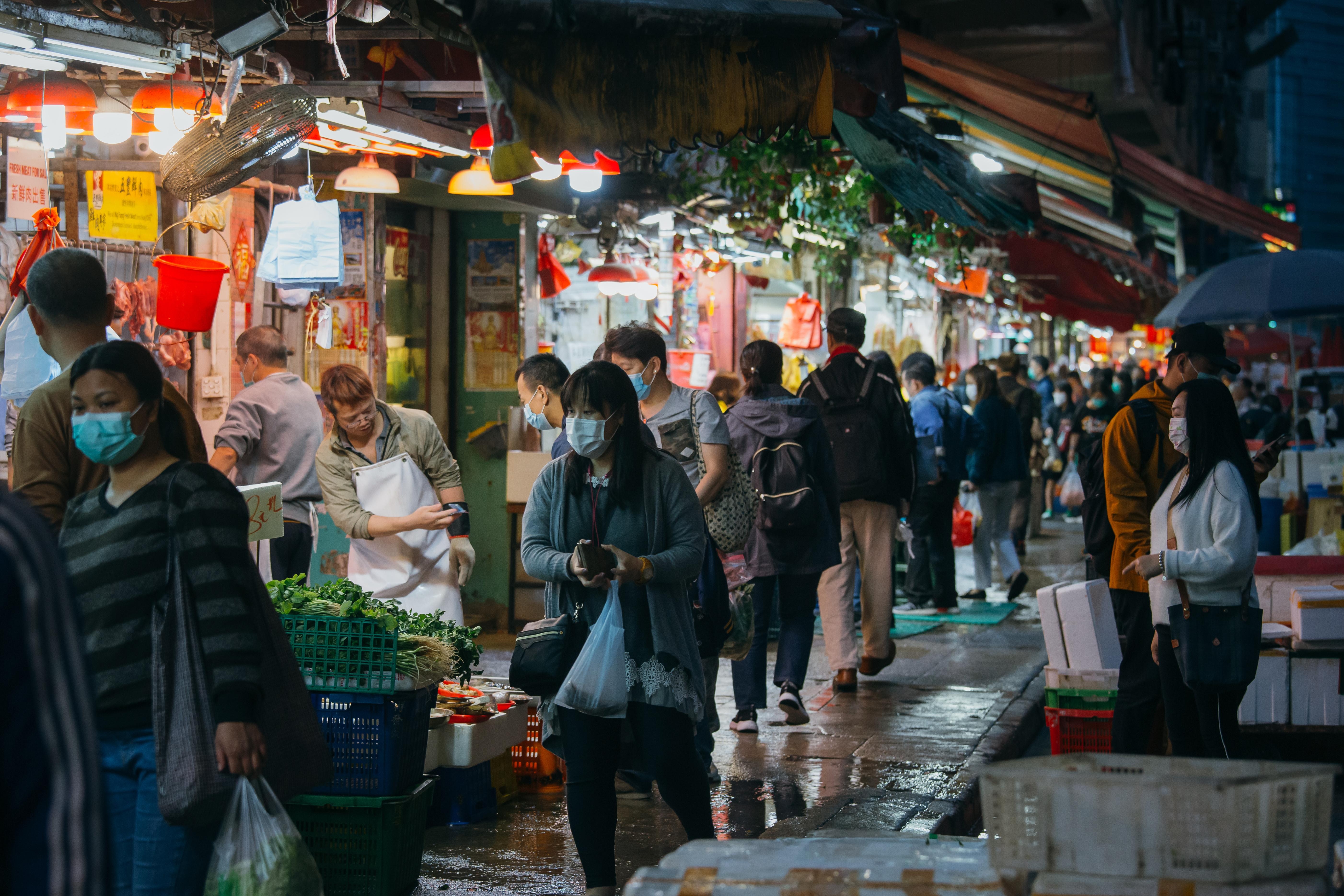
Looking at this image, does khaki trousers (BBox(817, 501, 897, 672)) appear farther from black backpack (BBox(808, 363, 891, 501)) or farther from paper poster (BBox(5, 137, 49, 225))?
paper poster (BBox(5, 137, 49, 225))

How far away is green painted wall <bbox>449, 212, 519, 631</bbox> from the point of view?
10.9 m

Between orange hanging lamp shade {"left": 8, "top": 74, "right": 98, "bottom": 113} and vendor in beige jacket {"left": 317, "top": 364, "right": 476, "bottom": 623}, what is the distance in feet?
6.00

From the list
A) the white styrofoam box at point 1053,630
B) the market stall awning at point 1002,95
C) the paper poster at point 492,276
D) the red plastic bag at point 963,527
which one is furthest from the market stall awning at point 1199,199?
the white styrofoam box at point 1053,630

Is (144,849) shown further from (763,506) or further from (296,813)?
(763,506)

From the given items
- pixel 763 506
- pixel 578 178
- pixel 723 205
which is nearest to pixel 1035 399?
pixel 723 205

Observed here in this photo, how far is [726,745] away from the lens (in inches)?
289

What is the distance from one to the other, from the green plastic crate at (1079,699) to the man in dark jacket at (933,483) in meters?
4.50

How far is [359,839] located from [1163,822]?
3128 millimetres

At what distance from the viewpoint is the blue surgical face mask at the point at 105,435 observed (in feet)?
11.1

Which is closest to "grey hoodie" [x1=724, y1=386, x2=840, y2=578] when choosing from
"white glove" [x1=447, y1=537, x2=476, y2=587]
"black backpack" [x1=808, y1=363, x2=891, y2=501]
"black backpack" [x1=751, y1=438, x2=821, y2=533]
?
"black backpack" [x1=751, y1=438, x2=821, y2=533]

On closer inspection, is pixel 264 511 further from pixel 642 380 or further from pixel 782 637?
pixel 782 637

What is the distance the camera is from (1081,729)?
6461 millimetres

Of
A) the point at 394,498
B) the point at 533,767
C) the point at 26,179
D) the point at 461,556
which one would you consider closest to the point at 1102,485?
the point at 533,767

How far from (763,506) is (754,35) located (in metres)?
3.30
